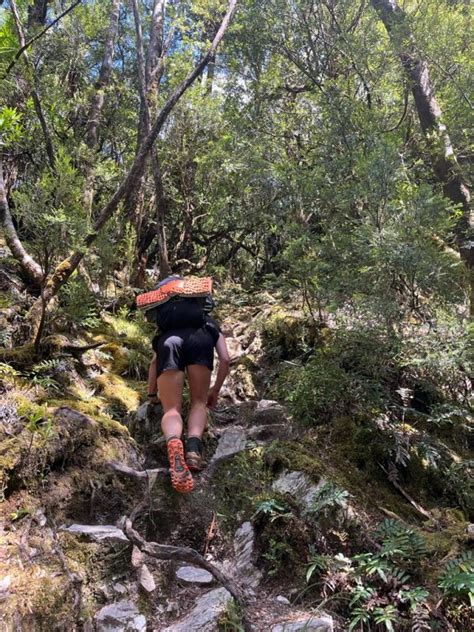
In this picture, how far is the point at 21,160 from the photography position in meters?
8.37

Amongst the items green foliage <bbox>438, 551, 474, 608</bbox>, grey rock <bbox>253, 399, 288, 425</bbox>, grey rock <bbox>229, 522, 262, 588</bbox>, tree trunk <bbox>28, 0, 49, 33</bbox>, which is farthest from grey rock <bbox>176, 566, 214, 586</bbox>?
tree trunk <bbox>28, 0, 49, 33</bbox>

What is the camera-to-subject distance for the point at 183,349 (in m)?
3.95

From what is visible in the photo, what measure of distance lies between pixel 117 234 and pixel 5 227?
2.61 metres

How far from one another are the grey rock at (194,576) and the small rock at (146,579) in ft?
0.58

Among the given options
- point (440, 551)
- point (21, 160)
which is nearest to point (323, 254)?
point (440, 551)

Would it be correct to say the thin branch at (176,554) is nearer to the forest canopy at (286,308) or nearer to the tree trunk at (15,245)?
the forest canopy at (286,308)

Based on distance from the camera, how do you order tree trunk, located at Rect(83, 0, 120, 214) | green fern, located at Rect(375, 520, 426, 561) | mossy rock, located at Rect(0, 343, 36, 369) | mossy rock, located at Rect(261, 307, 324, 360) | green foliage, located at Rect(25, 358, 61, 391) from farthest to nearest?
tree trunk, located at Rect(83, 0, 120, 214)
mossy rock, located at Rect(261, 307, 324, 360)
mossy rock, located at Rect(0, 343, 36, 369)
green foliage, located at Rect(25, 358, 61, 391)
green fern, located at Rect(375, 520, 426, 561)

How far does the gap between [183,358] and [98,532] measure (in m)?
1.56

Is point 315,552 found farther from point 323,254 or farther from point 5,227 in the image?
point 5,227

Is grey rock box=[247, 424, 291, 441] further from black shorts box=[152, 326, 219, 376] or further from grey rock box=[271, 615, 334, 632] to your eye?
grey rock box=[271, 615, 334, 632]

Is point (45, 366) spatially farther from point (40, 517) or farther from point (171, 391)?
point (40, 517)

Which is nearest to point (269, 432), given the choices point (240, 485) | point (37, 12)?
point (240, 485)

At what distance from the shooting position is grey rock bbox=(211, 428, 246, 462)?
13.3 ft

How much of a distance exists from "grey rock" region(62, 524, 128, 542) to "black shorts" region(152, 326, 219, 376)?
1.34 m
